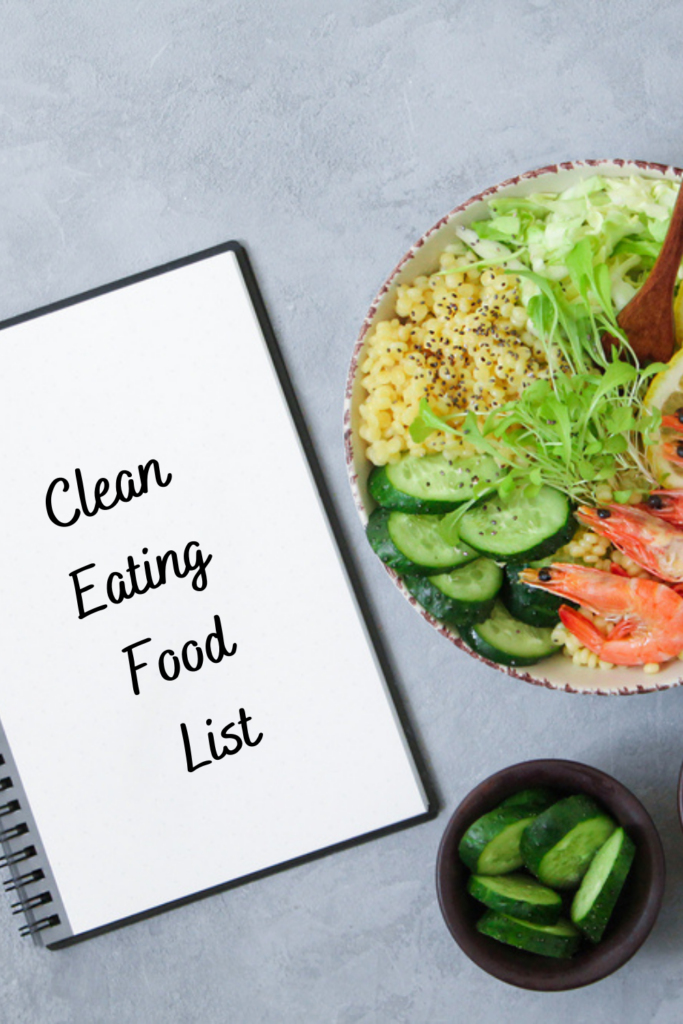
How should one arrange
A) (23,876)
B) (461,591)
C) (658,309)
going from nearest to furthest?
(658,309)
(461,591)
(23,876)

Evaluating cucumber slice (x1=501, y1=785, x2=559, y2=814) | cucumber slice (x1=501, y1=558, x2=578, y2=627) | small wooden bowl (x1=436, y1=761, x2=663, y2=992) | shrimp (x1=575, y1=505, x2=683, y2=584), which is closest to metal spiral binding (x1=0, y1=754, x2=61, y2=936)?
small wooden bowl (x1=436, y1=761, x2=663, y2=992)

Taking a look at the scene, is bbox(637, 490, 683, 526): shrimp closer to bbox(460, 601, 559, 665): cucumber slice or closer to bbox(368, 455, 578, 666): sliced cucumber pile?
bbox(368, 455, 578, 666): sliced cucumber pile

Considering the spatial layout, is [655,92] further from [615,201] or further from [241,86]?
[241,86]

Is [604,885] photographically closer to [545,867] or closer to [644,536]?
[545,867]

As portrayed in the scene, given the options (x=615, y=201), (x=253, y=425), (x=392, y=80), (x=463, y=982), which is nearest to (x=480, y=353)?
(x=615, y=201)

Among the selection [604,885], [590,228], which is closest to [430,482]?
[590,228]

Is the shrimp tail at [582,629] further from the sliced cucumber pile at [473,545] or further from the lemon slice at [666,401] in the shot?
the lemon slice at [666,401]

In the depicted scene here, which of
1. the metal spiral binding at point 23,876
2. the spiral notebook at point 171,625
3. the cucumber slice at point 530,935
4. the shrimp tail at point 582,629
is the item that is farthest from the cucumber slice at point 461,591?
the metal spiral binding at point 23,876
